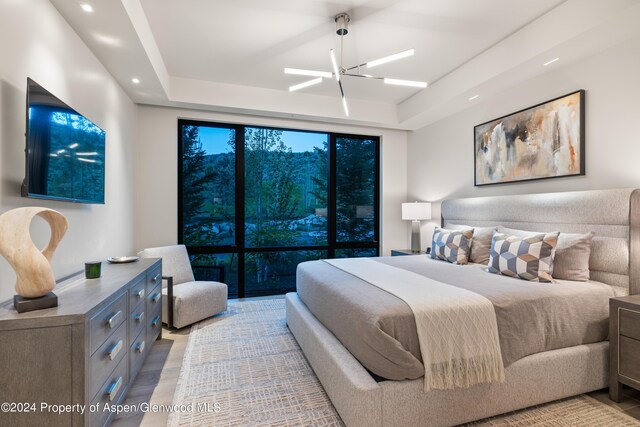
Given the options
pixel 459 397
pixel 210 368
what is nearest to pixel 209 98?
pixel 210 368

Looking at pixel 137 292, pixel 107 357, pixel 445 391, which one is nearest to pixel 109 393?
pixel 107 357

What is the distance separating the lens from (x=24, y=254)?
134 cm

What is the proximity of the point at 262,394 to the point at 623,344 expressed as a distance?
93.3 inches

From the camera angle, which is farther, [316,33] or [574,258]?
[316,33]

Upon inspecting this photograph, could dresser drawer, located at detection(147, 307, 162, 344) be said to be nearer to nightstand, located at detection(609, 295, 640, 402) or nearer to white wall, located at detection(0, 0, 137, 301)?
white wall, located at detection(0, 0, 137, 301)

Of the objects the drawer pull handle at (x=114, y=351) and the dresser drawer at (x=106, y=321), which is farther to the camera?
the drawer pull handle at (x=114, y=351)

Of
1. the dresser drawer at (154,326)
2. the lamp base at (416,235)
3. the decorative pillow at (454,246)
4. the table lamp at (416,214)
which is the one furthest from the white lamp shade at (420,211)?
the dresser drawer at (154,326)

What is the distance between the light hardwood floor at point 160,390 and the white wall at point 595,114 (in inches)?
61.7

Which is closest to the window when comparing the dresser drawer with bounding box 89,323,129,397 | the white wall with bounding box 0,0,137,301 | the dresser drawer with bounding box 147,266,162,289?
the white wall with bounding box 0,0,137,301

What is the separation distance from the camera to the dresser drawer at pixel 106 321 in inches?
56.9

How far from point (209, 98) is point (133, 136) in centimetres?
105

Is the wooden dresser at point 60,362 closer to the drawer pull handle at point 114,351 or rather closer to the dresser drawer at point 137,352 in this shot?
the drawer pull handle at point 114,351

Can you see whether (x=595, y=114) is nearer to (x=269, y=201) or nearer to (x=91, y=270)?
(x=269, y=201)

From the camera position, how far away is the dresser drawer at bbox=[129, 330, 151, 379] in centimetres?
208
